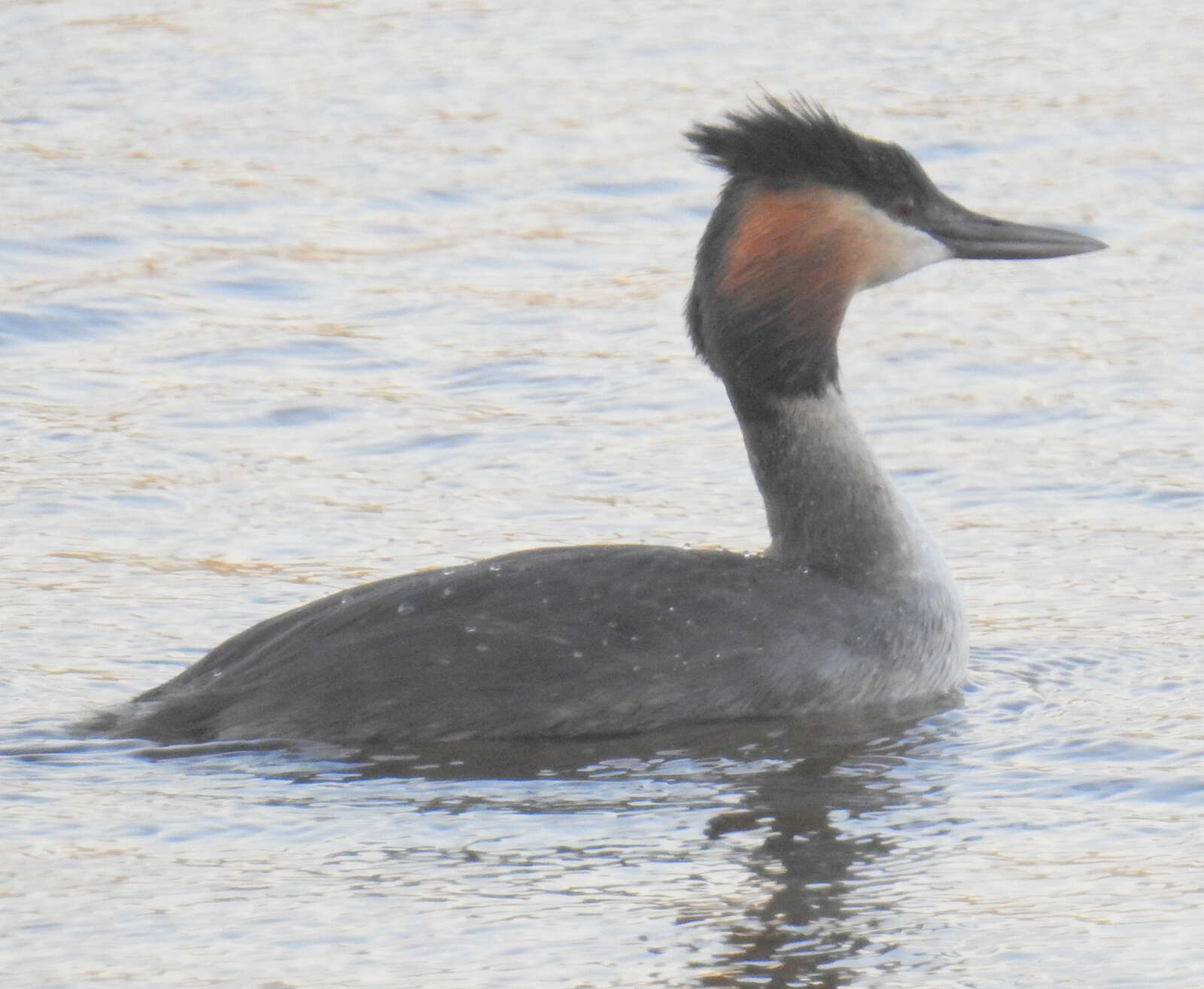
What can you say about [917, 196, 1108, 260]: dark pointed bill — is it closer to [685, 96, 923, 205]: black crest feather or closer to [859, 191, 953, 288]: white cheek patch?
[859, 191, 953, 288]: white cheek patch

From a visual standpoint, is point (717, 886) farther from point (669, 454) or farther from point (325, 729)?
point (669, 454)

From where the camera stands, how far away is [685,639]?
23.6 feet

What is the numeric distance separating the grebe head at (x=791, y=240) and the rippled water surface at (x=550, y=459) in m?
1.12

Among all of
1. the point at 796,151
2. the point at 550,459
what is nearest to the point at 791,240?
the point at 796,151

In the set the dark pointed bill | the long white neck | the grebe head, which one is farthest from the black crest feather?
the long white neck

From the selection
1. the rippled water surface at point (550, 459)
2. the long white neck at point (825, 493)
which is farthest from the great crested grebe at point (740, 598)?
the rippled water surface at point (550, 459)

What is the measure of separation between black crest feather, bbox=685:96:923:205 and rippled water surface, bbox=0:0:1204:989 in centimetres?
149

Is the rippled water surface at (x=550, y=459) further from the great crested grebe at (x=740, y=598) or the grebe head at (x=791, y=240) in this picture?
the grebe head at (x=791, y=240)

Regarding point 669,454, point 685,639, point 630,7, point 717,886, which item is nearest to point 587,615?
point 685,639

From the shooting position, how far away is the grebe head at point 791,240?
773 cm

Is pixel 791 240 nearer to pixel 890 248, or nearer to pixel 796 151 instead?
pixel 796 151

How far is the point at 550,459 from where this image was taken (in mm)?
9961

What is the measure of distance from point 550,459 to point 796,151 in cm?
248

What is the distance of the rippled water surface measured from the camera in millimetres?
5988
